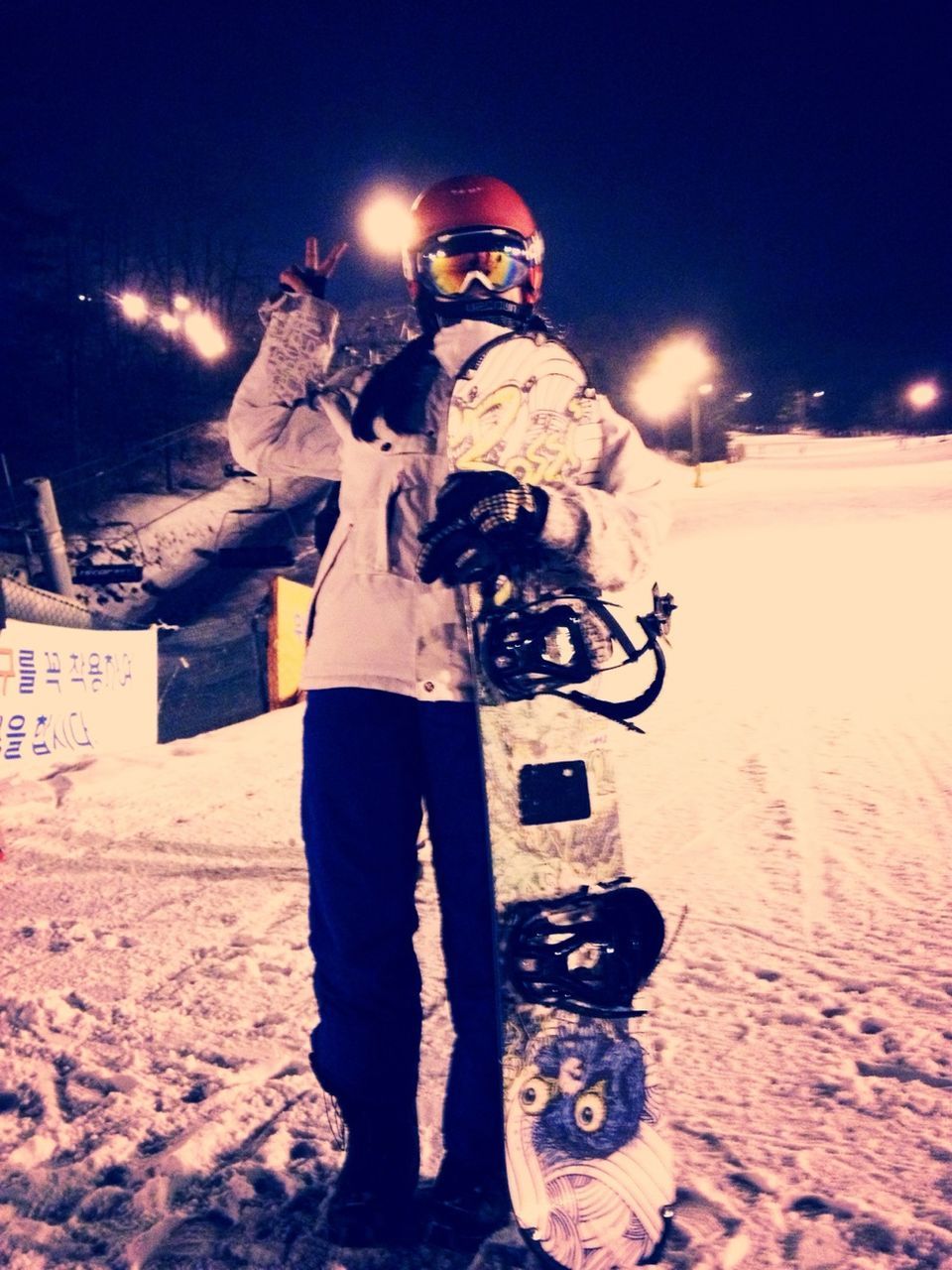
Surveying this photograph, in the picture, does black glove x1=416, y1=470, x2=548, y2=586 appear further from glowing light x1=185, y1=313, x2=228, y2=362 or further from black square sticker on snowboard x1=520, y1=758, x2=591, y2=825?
glowing light x1=185, y1=313, x2=228, y2=362

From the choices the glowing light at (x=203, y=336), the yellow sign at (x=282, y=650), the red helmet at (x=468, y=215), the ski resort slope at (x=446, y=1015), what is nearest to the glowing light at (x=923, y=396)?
the glowing light at (x=203, y=336)

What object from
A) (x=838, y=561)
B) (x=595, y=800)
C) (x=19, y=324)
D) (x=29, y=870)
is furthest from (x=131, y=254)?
(x=595, y=800)

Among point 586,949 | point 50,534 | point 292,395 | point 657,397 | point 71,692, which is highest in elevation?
point 657,397

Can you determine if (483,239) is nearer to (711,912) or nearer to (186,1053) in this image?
(186,1053)

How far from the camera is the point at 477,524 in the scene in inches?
61.2

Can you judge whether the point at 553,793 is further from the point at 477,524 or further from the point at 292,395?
the point at 292,395

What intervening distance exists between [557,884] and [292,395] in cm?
127

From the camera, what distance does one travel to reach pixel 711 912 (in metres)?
3.25

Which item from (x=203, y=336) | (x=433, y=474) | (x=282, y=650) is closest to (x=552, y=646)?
(x=433, y=474)

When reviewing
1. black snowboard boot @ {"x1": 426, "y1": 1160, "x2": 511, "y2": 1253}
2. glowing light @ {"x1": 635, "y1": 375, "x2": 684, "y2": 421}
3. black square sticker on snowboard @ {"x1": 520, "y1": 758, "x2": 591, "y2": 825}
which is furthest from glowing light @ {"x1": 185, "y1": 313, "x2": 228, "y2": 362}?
black snowboard boot @ {"x1": 426, "y1": 1160, "x2": 511, "y2": 1253}

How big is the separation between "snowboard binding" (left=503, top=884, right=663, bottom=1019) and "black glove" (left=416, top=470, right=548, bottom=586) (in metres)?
0.72

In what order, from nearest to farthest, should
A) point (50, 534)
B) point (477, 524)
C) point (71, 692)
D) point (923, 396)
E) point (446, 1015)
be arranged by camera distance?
point (477, 524)
point (446, 1015)
point (71, 692)
point (50, 534)
point (923, 396)

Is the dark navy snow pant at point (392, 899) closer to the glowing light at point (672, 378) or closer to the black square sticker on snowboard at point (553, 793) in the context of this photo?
the black square sticker on snowboard at point (553, 793)

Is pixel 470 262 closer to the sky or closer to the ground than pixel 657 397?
closer to the ground
